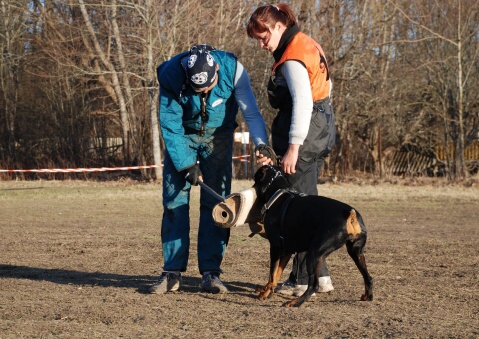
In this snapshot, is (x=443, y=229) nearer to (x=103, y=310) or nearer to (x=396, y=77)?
(x=103, y=310)

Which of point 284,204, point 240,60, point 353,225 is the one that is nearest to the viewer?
point 353,225

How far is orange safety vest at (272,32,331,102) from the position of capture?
17.2 feet

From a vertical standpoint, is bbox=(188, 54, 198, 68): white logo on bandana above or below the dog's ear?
above

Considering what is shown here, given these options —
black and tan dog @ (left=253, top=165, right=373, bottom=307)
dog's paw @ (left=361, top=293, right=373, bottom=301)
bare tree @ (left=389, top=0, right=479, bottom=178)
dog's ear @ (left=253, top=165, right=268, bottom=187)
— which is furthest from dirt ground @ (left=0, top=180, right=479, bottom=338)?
bare tree @ (left=389, top=0, right=479, bottom=178)

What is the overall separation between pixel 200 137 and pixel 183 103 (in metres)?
0.30

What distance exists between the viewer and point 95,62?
25.8 m

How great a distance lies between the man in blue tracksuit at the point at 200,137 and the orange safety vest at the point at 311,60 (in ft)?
1.60

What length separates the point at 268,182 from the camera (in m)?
5.43

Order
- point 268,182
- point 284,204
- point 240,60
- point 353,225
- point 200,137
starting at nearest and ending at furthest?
point 353,225 < point 284,204 < point 268,182 < point 200,137 < point 240,60

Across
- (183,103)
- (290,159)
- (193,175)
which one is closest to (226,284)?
(193,175)

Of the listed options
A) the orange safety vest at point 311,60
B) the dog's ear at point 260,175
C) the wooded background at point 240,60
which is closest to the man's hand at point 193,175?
the dog's ear at point 260,175

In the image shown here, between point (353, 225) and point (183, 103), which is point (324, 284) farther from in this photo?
point (183, 103)

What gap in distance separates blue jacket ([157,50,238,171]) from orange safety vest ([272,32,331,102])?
Answer: 0.48 metres

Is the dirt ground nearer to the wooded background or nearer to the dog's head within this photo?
the dog's head
